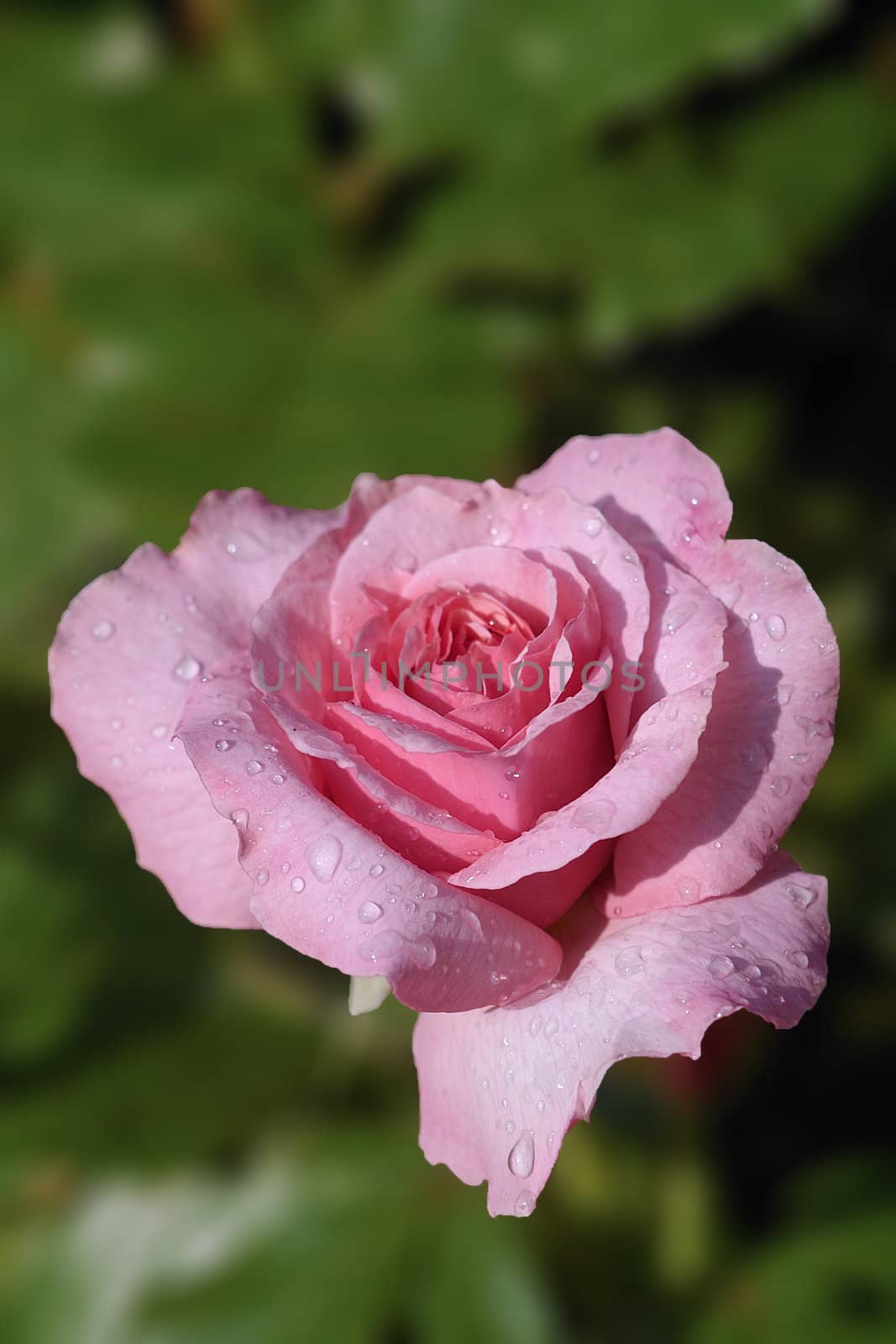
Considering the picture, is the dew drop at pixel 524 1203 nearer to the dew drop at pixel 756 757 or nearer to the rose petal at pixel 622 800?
the rose petal at pixel 622 800

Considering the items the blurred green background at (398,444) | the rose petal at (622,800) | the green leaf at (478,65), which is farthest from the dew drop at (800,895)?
the green leaf at (478,65)

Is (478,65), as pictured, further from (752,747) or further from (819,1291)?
(819,1291)

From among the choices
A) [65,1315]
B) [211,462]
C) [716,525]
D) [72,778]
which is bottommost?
[65,1315]

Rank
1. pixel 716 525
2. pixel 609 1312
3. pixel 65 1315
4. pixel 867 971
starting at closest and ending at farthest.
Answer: pixel 716 525 < pixel 609 1312 < pixel 65 1315 < pixel 867 971

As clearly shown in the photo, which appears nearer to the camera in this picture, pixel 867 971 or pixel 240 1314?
pixel 240 1314

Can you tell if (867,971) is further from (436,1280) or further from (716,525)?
(716,525)

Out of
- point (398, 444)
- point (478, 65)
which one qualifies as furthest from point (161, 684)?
point (478, 65)

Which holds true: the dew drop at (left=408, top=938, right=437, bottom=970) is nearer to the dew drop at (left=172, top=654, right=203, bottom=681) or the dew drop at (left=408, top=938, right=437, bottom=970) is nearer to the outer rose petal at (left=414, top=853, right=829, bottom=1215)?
the outer rose petal at (left=414, top=853, right=829, bottom=1215)

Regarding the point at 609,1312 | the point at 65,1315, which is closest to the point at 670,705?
the point at 609,1312
